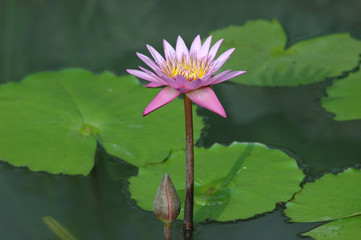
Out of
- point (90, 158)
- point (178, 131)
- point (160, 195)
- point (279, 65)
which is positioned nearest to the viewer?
point (160, 195)

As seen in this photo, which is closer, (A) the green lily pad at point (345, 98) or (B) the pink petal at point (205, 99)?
(B) the pink petal at point (205, 99)

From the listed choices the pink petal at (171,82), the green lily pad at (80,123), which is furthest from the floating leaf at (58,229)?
the pink petal at (171,82)

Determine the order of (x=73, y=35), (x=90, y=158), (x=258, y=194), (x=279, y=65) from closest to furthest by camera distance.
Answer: (x=258, y=194)
(x=90, y=158)
(x=279, y=65)
(x=73, y=35)

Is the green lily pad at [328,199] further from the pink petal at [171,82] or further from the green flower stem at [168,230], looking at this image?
the pink petal at [171,82]

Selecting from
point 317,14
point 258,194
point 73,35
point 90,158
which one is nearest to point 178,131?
point 90,158

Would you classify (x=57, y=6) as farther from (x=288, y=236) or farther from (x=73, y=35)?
(x=288, y=236)

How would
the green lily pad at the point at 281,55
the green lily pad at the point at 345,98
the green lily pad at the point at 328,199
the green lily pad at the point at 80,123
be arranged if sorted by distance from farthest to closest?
the green lily pad at the point at 281,55 < the green lily pad at the point at 345,98 < the green lily pad at the point at 80,123 < the green lily pad at the point at 328,199

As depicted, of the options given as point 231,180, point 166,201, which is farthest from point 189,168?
point 231,180
